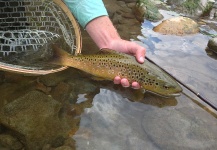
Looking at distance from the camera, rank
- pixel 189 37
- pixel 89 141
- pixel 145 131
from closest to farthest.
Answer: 1. pixel 89 141
2. pixel 145 131
3. pixel 189 37

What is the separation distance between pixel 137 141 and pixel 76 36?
44.6 inches

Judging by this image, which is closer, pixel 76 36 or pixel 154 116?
pixel 154 116

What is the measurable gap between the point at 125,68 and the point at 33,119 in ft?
2.99

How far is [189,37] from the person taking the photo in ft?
14.3

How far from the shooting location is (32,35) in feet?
10.2

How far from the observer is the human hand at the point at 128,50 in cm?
262

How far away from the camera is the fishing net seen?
288cm

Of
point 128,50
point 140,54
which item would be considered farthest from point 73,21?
point 140,54

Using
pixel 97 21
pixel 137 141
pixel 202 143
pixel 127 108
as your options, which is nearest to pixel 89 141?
pixel 137 141

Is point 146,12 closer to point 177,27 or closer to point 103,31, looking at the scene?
point 177,27

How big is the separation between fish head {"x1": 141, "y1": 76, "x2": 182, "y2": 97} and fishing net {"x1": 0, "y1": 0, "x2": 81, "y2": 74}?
731mm

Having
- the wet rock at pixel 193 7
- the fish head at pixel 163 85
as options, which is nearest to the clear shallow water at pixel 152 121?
the fish head at pixel 163 85

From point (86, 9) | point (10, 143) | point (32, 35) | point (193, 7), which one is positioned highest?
point (86, 9)

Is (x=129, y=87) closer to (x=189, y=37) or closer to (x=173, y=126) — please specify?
(x=173, y=126)
